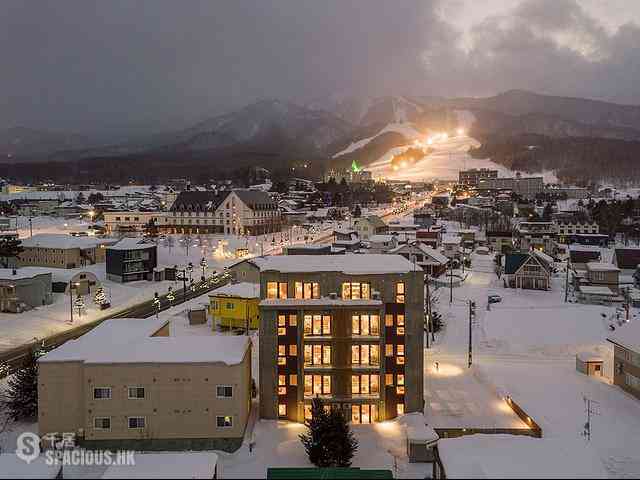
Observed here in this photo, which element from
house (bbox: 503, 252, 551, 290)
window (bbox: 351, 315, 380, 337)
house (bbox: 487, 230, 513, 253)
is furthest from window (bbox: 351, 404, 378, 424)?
house (bbox: 487, 230, 513, 253)

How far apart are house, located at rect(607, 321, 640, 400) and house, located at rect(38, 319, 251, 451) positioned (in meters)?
21.6

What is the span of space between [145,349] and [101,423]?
3490 millimetres

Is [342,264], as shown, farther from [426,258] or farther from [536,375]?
[426,258]

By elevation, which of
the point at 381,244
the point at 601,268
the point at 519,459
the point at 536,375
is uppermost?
the point at 381,244

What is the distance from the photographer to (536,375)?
102ft

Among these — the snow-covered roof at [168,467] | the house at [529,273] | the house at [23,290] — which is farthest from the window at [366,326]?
the house at [529,273]

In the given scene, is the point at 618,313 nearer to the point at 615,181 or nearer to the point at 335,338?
the point at 335,338

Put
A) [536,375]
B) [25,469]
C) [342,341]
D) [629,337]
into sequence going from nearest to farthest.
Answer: [25,469], [342,341], [629,337], [536,375]

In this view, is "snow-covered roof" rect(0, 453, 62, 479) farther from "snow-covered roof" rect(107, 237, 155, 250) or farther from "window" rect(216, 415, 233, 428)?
"snow-covered roof" rect(107, 237, 155, 250)

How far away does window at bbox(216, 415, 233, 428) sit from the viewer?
22.2 m

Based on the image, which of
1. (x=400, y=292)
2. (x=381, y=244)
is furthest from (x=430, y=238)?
(x=400, y=292)

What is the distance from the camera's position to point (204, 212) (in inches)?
3701

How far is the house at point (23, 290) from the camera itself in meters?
42.3

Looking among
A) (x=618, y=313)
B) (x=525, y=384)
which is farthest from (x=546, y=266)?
(x=525, y=384)
